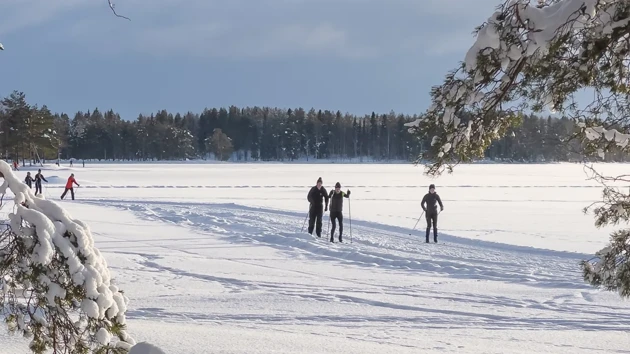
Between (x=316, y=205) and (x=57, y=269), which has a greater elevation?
(x=57, y=269)

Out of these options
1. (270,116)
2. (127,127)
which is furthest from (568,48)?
(270,116)

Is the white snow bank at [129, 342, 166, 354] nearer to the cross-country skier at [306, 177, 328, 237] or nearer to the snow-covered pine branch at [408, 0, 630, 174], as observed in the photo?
the snow-covered pine branch at [408, 0, 630, 174]

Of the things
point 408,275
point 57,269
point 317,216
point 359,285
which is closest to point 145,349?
point 57,269

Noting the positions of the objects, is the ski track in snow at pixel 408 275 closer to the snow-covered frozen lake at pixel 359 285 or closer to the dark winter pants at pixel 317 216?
the snow-covered frozen lake at pixel 359 285

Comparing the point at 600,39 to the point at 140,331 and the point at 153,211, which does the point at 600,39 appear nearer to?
the point at 140,331

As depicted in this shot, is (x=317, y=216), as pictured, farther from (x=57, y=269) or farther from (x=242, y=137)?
(x=242, y=137)

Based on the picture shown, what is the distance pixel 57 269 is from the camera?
3309mm

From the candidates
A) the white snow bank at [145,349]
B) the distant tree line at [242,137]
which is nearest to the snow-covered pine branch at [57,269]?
the white snow bank at [145,349]

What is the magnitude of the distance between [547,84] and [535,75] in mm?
106

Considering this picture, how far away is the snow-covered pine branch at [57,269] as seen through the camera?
10.6ft

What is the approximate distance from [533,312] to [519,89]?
5326 millimetres

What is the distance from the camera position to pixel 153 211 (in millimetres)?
21047

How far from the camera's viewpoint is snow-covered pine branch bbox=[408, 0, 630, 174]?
9.94 ft

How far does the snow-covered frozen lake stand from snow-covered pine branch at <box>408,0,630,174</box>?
2.88m
